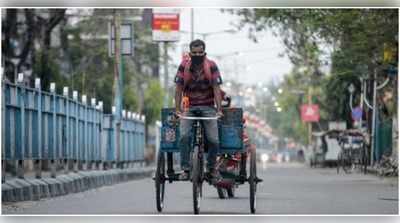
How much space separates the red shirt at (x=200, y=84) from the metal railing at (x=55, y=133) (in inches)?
151

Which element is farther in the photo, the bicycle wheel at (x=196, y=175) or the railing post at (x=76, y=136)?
the railing post at (x=76, y=136)

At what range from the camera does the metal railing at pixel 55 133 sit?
16359mm

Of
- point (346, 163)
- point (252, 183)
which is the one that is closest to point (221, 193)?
point (252, 183)

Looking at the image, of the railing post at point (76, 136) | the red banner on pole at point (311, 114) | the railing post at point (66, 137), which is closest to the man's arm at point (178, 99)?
the railing post at point (66, 137)

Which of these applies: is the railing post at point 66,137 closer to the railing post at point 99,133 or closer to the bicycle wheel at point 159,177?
the railing post at point 99,133

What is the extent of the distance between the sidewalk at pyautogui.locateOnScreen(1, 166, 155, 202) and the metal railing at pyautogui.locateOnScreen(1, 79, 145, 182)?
27 centimetres

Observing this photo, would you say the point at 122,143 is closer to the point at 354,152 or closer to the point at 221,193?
the point at 354,152

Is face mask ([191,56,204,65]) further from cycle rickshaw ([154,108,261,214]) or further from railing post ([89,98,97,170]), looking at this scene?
railing post ([89,98,97,170])

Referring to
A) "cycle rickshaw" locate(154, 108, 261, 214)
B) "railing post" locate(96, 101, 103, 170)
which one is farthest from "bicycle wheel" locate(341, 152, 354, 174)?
"cycle rickshaw" locate(154, 108, 261, 214)

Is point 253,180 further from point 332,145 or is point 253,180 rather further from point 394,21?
point 332,145

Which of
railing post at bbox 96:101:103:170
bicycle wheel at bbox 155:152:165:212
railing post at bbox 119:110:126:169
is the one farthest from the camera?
railing post at bbox 119:110:126:169

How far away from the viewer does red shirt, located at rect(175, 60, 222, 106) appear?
488 inches

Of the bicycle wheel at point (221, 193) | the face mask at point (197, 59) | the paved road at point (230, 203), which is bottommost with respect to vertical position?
the paved road at point (230, 203)

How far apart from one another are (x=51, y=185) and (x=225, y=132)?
16.3 ft
